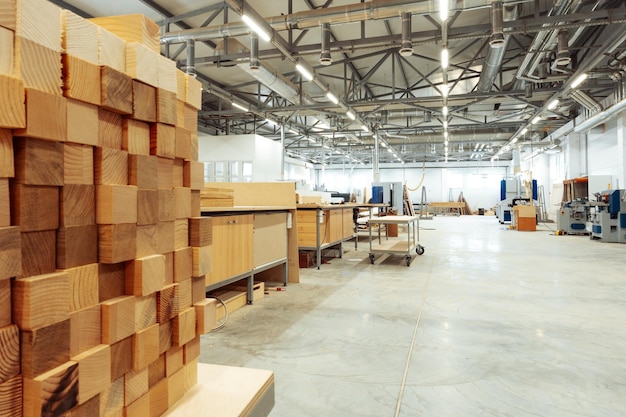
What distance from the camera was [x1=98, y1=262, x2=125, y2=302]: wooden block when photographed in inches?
32.9

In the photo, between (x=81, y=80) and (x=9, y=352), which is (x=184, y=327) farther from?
(x=81, y=80)

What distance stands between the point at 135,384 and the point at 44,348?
0.93 feet

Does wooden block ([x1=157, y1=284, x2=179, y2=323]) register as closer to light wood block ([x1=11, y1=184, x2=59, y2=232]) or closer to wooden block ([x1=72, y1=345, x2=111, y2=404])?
wooden block ([x1=72, y1=345, x2=111, y2=404])

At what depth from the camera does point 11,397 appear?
2.14 feet

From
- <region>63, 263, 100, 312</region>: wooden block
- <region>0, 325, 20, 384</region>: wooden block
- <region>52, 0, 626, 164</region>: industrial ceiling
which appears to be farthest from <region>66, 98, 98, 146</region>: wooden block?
<region>52, 0, 626, 164</region>: industrial ceiling

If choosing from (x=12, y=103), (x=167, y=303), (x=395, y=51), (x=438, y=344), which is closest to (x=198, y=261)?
(x=167, y=303)

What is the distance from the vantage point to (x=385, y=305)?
11.7ft

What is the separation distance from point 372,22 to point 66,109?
23.5 feet

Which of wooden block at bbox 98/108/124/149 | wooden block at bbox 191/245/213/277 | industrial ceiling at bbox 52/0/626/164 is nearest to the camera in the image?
wooden block at bbox 98/108/124/149

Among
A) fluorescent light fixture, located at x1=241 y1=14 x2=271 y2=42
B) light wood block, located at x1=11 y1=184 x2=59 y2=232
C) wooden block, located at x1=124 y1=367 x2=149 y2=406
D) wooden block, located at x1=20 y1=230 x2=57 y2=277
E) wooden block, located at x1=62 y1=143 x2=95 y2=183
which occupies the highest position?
fluorescent light fixture, located at x1=241 y1=14 x2=271 y2=42

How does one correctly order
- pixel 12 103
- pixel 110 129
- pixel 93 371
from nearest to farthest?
pixel 12 103 < pixel 93 371 < pixel 110 129

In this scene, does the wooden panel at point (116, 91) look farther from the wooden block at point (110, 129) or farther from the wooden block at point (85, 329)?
the wooden block at point (85, 329)

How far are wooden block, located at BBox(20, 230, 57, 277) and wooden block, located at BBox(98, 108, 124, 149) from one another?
236 millimetres

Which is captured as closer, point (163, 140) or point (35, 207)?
point (35, 207)
